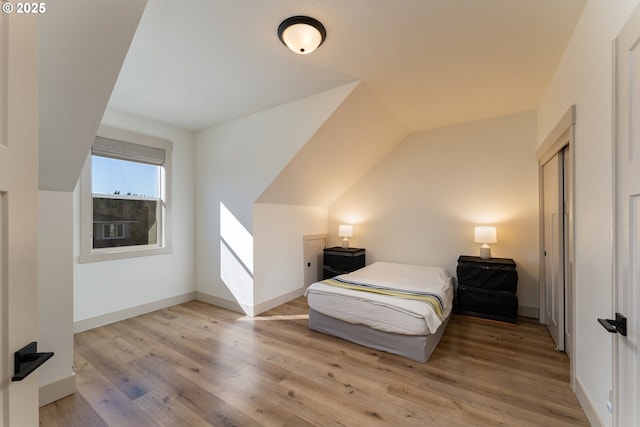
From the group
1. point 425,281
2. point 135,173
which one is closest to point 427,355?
point 425,281

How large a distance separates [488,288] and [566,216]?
1215 millimetres

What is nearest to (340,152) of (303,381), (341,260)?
(341,260)

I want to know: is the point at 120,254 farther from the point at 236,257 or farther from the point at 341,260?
the point at 341,260

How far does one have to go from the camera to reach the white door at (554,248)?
2.50 meters

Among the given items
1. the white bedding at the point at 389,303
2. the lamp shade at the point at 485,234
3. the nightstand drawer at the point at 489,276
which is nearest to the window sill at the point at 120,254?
the white bedding at the point at 389,303

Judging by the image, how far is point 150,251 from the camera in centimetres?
356

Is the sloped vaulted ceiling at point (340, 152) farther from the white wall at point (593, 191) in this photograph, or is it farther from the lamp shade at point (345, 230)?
the white wall at point (593, 191)

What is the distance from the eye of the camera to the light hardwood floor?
172cm

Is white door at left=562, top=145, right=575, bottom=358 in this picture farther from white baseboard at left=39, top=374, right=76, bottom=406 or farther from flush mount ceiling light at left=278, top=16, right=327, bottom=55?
white baseboard at left=39, top=374, right=76, bottom=406

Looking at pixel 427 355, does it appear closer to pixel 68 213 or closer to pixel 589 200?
pixel 589 200

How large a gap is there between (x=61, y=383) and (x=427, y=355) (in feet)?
9.44

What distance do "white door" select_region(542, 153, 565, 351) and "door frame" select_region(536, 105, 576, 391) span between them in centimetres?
5

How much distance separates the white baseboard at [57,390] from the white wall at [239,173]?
1758mm

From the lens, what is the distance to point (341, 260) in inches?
171
